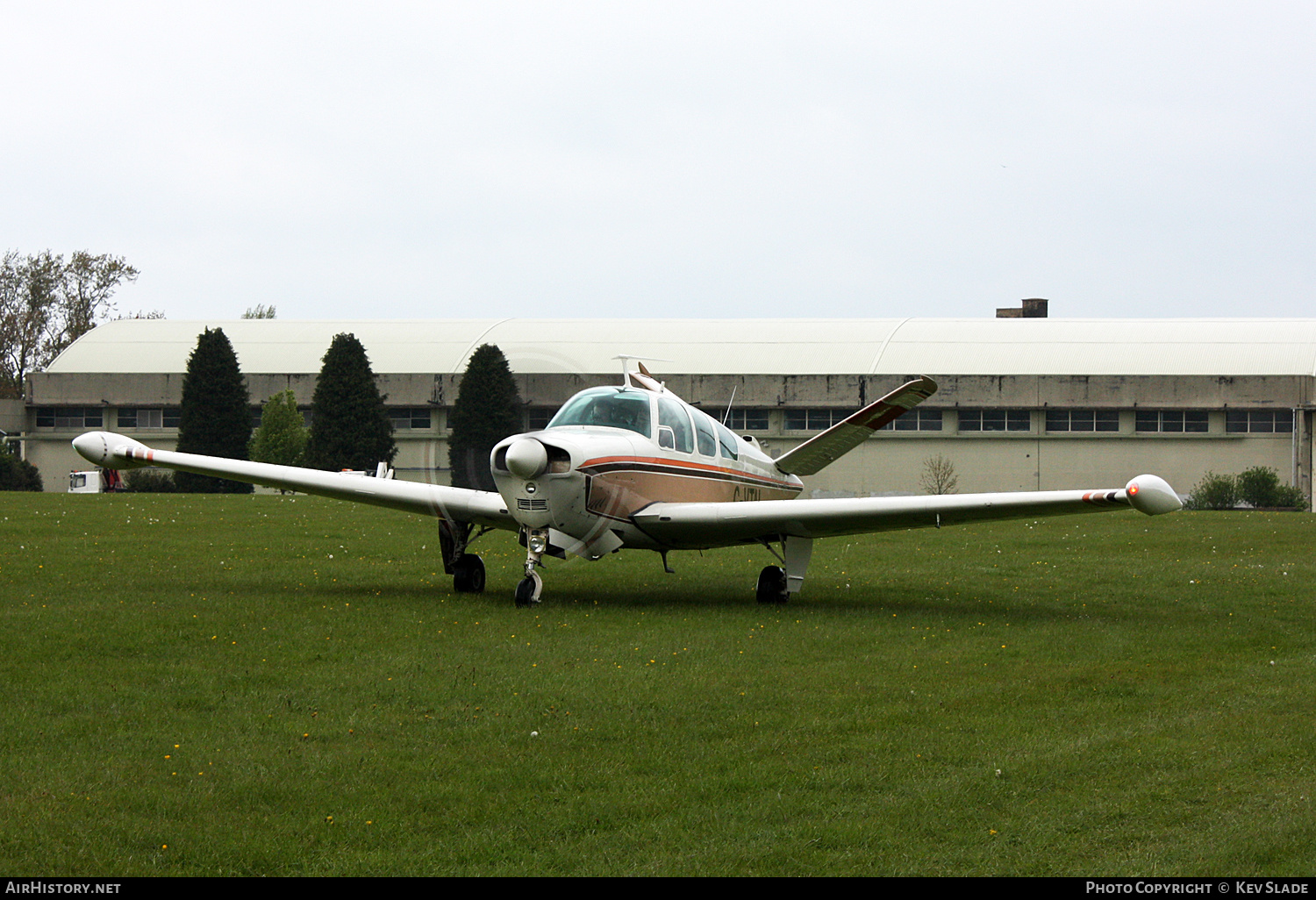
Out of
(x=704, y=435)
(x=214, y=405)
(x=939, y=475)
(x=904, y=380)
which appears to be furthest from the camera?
(x=904, y=380)

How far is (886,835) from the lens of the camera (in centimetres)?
634

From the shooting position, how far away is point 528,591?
15266mm

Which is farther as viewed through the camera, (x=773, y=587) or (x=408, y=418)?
(x=408, y=418)

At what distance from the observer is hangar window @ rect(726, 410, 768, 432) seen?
209ft

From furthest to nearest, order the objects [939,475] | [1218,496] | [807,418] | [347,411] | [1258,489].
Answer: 1. [807,418]
2. [939,475]
3. [1218,496]
4. [1258,489]
5. [347,411]

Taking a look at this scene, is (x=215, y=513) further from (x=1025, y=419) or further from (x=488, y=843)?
(x=1025, y=419)

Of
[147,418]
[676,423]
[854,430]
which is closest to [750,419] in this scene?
[147,418]

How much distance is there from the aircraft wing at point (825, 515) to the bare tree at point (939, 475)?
4444cm

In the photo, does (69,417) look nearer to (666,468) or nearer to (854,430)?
(854,430)

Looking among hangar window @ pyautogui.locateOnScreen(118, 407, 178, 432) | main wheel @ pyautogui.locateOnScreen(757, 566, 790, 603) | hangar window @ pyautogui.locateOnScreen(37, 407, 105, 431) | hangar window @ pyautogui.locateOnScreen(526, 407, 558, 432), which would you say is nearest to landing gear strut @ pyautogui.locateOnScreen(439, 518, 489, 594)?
hangar window @ pyautogui.locateOnScreen(526, 407, 558, 432)

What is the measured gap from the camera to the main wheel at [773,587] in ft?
54.5

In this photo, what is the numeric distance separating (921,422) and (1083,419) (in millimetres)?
7498

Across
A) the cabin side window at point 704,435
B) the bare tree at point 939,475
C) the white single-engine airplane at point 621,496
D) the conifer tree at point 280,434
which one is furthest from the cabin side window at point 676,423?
the bare tree at point 939,475

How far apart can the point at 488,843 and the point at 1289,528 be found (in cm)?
2983
